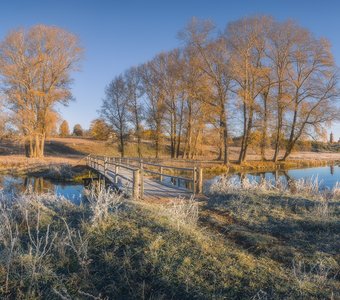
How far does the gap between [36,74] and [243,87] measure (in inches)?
728

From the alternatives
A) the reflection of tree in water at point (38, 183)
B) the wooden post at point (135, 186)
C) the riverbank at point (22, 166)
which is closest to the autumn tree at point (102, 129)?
the riverbank at point (22, 166)

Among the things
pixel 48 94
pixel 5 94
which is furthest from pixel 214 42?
pixel 5 94

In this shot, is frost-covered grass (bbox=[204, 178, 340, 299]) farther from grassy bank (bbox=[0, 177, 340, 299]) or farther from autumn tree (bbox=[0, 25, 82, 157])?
autumn tree (bbox=[0, 25, 82, 157])

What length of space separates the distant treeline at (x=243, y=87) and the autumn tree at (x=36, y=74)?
29.5 ft

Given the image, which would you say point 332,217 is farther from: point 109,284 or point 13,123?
point 13,123

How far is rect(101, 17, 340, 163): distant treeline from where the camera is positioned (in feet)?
90.3

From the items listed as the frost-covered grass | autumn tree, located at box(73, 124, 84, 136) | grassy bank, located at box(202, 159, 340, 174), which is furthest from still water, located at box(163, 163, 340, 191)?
autumn tree, located at box(73, 124, 84, 136)

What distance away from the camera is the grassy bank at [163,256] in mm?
4695

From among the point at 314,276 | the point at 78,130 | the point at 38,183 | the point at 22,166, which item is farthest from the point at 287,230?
the point at 78,130

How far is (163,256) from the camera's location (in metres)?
5.48

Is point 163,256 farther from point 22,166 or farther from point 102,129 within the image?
point 102,129

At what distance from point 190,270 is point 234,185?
7294 millimetres

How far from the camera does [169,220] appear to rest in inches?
273

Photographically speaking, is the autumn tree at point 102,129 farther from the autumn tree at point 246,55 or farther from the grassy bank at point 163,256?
the grassy bank at point 163,256
